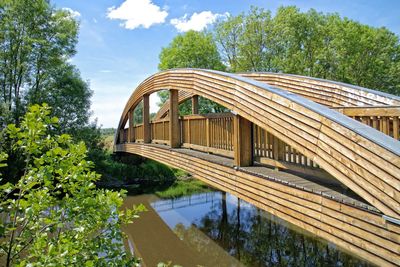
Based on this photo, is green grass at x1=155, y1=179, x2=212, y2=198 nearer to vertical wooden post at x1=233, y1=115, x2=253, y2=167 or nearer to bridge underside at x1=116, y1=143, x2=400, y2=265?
bridge underside at x1=116, y1=143, x2=400, y2=265

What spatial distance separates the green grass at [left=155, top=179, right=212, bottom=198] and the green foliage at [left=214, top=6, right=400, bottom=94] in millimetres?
9587

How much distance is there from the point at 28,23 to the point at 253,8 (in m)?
14.6

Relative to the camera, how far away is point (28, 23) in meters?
15.4

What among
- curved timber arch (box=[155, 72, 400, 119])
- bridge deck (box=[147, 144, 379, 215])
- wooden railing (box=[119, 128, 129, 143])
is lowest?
bridge deck (box=[147, 144, 379, 215])

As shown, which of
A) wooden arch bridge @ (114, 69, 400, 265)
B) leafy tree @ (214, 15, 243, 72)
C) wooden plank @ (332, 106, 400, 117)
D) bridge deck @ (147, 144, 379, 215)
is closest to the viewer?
wooden arch bridge @ (114, 69, 400, 265)

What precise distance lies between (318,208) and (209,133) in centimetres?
391

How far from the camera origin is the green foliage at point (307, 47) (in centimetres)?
2025

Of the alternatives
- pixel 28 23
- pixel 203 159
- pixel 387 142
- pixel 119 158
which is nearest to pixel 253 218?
pixel 203 159

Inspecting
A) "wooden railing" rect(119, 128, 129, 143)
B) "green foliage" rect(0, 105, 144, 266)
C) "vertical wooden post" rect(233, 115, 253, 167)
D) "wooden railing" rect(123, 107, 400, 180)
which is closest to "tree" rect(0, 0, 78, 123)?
"wooden railing" rect(119, 128, 129, 143)

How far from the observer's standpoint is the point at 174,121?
8898 millimetres

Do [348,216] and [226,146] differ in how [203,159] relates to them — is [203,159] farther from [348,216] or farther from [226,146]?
[348,216]

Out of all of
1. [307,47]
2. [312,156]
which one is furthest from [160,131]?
[307,47]

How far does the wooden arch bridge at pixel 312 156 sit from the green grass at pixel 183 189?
21.5 ft

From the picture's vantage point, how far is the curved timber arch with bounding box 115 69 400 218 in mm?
2814
